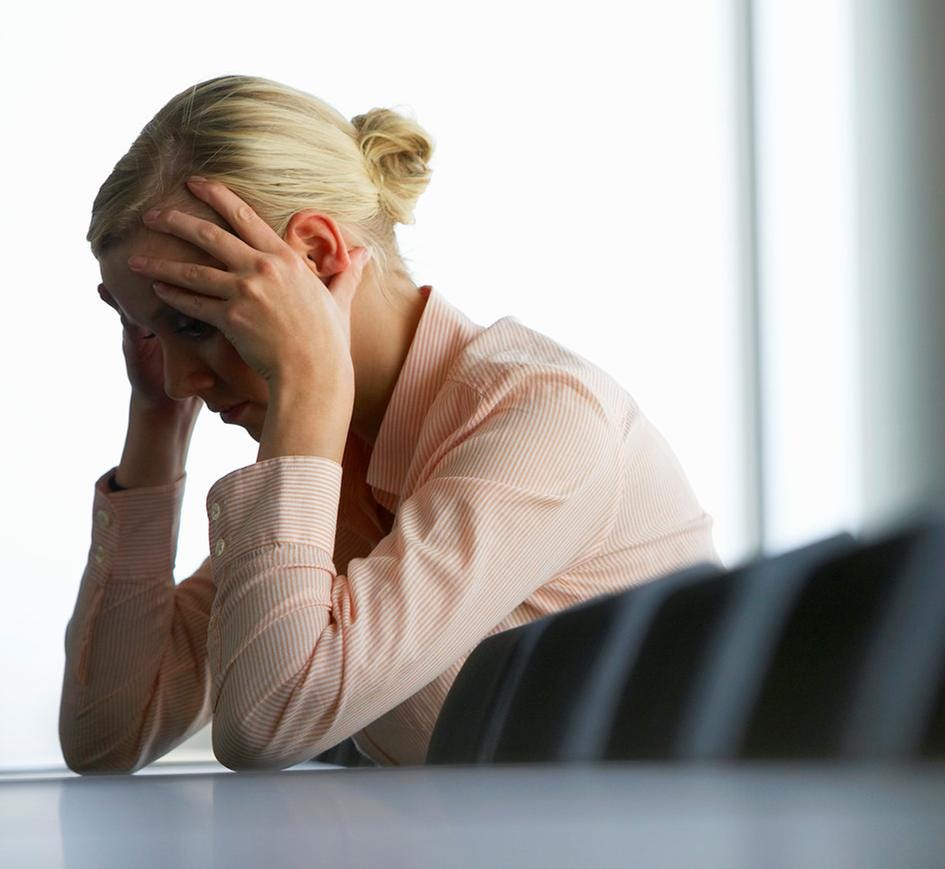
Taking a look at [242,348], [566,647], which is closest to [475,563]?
[566,647]

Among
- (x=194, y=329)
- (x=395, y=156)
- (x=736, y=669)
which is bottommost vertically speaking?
(x=736, y=669)

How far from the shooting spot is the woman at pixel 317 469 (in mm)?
798

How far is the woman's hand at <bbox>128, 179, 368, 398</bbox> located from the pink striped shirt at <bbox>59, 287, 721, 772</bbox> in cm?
9

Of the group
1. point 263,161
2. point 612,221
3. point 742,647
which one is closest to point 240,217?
point 263,161

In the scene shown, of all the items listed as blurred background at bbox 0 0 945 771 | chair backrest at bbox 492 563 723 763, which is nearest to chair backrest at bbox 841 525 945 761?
chair backrest at bbox 492 563 723 763

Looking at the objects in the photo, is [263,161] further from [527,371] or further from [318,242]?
[527,371]

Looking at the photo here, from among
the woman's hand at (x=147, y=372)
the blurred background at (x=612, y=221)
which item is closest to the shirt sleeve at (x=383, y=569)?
the woman's hand at (x=147, y=372)

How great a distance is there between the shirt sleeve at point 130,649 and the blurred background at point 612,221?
174cm

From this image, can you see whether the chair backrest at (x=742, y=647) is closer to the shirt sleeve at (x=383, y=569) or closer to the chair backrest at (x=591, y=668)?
the chair backrest at (x=591, y=668)

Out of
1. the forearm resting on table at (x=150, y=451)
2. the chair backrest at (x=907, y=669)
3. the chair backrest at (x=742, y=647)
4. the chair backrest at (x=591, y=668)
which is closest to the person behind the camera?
the chair backrest at (x=907, y=669)

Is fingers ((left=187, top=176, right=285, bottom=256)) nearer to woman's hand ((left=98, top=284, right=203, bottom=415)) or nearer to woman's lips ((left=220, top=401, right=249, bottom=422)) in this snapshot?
woman's lips ((left=220, top=401, right=249, bottom=422))

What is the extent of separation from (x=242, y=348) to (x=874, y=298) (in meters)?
2.87

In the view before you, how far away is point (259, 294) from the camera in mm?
953

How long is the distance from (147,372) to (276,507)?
482mm
